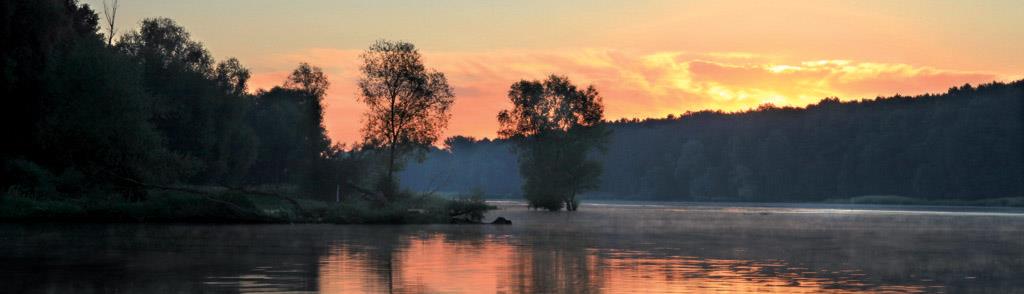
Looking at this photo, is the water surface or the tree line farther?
the tree line

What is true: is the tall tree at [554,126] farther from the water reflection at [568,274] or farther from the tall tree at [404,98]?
the water reflection at [568,274]

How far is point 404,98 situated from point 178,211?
1264 inches

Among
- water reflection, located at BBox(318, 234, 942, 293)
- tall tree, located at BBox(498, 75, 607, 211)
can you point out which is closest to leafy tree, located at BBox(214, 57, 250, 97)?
tall tree, located at BBox(498, 75, 607, 211)

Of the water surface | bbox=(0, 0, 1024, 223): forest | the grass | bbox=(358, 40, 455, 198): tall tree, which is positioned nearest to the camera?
the water surface

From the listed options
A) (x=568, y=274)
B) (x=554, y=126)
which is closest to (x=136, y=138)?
(x=568, y=274)

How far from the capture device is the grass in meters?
50.8

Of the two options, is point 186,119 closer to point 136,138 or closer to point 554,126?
point 136,138

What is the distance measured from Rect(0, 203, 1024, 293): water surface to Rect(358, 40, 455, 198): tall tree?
36.9 m

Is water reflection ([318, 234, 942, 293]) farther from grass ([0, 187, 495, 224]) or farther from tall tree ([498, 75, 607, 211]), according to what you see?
tall tree ([498, 75, 607, 211])

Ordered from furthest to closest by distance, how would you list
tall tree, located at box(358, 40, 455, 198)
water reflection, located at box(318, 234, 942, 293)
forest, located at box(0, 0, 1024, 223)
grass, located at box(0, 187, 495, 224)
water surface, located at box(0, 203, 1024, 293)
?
tall tree, located at box(358, 40, 455, 198) → forest, located at box(0, 0, 1024, 223) → grass, located at box(0, 187, 495, 224) → water surface, located at box(0, 203, 1024, 293) → water reflection, located at box(318, 234, 942, 293)


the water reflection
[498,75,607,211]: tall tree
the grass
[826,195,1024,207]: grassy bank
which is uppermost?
[498,75,607,211]: tall tree

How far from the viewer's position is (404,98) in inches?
3290

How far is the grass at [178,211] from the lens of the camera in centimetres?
5078

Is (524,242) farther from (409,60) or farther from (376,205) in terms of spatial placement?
(409,60)
